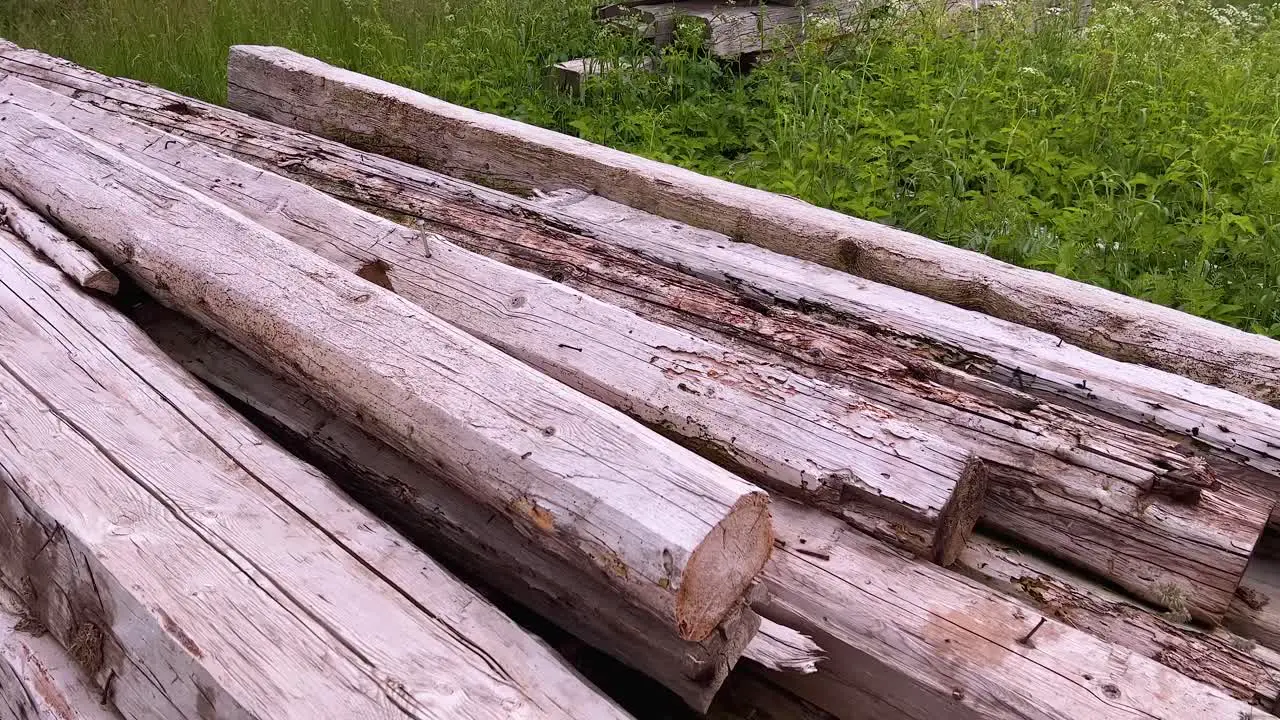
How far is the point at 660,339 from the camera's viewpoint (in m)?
2.09

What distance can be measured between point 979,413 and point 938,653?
556 mm

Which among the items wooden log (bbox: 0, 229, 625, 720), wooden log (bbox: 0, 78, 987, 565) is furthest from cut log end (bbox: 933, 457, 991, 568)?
wooden log (bbox: 0, 229, 625, 720)

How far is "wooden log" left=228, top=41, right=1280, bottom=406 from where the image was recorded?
2424 mm

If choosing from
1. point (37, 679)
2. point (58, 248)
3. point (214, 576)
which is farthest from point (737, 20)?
point (37, 679)

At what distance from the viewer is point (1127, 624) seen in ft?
5.89

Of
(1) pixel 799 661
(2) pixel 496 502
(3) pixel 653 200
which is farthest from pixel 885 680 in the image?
(3) pixel 653 200

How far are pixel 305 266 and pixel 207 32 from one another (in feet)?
13.3

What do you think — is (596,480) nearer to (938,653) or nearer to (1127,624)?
(938,653)

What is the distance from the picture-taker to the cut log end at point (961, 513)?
181 cm

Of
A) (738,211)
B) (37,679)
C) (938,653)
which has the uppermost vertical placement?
(738,211)

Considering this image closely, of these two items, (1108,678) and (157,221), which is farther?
(157,221)

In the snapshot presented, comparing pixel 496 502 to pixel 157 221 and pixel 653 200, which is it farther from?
pixel 653 200

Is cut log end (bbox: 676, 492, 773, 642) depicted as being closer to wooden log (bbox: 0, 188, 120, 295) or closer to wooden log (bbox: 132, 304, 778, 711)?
wooden log (bbox: 132, 304, 778, 711)

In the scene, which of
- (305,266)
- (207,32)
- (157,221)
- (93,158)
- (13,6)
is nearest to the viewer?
(305,266)
